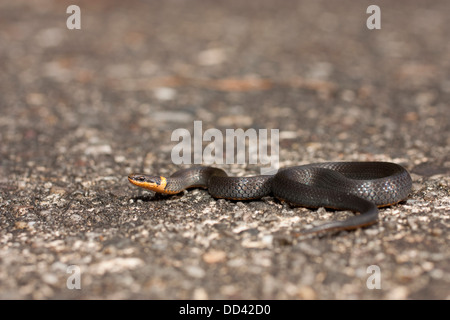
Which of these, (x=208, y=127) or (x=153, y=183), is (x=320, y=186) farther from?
(x=208, y=127)

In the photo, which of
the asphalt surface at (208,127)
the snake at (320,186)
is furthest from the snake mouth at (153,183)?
the asphalt surface at (208,127)

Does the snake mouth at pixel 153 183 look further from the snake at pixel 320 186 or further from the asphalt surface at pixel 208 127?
the asphalt surface at pixel 208 127

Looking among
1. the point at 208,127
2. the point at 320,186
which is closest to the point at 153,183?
the point at 320,186

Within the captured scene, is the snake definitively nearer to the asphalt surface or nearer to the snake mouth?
the snake mouth

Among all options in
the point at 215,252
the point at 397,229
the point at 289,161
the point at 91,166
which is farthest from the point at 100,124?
the point at 397,229

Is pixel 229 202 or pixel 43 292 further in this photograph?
pixel 229 202

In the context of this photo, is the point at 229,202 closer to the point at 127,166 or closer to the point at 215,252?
the point at 215,252

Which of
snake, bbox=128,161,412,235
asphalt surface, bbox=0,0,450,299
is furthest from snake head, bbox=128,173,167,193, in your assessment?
asphalt surface, bbox=0,0,450,299
